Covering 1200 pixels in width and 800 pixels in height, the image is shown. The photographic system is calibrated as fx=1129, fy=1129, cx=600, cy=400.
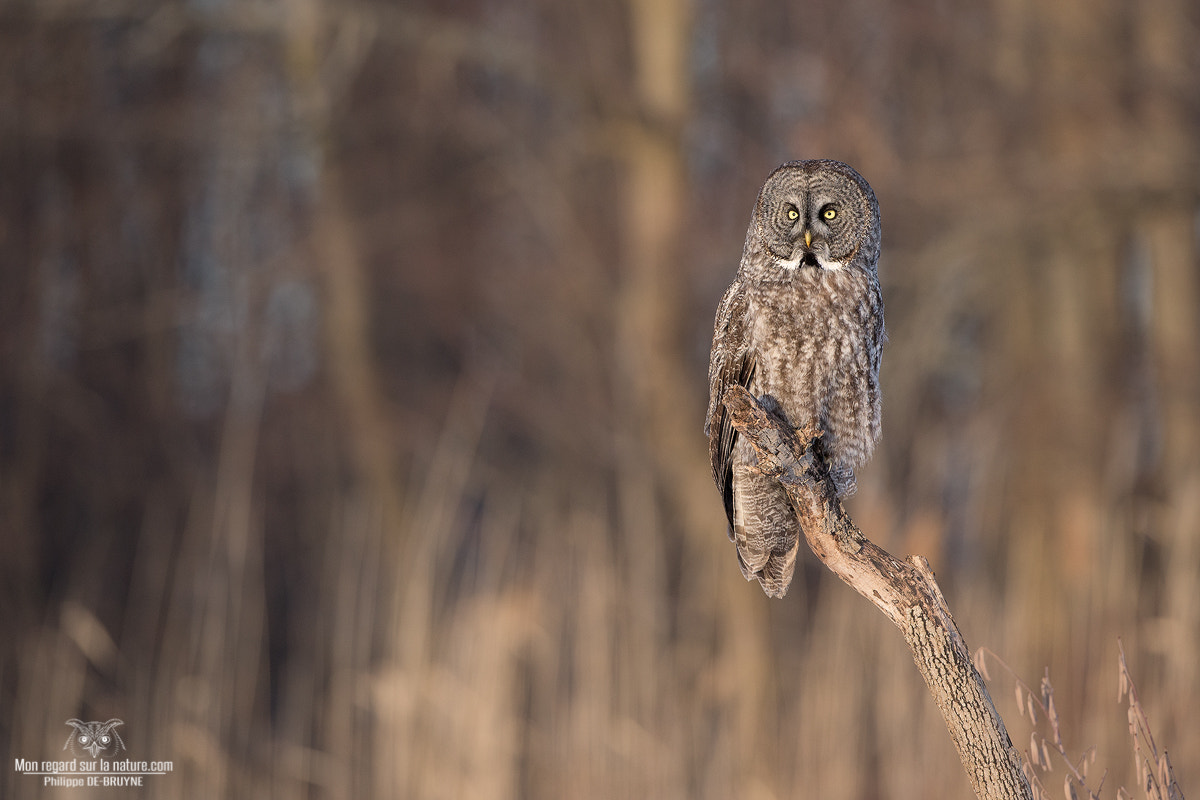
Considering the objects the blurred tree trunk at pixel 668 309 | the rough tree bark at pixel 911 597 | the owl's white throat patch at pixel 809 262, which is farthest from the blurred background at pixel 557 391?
the rough tree bark at pixel 911 597

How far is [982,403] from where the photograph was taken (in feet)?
19.9

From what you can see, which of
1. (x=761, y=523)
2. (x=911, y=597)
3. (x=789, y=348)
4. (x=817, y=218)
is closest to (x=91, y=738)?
(x=761, y=523)

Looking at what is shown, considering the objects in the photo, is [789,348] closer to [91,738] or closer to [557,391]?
[91,738]

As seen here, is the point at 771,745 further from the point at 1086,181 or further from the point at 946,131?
the point at 946,131

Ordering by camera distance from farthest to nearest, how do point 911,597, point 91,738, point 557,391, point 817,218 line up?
1. point 557,391
2. point 91,738
3. point 817,218
4. point 911,597

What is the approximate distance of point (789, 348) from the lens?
1.78 m

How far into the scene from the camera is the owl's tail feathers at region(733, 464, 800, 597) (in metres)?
1.74

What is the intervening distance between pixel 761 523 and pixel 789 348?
0.92 ft

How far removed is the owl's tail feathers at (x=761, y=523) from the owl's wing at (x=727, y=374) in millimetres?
28

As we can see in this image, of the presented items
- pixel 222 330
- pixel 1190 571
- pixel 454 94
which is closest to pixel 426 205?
pixel 454 94

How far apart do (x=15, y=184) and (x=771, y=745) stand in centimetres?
455

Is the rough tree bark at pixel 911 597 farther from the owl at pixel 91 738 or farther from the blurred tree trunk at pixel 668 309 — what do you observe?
the blurred tree trunk at pixel 668 309

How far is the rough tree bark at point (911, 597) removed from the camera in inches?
44.4

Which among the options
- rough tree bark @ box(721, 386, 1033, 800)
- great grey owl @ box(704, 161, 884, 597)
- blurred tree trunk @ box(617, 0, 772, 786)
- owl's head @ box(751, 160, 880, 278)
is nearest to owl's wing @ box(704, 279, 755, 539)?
great grey owl @ box(704, 161, 884, 597)
